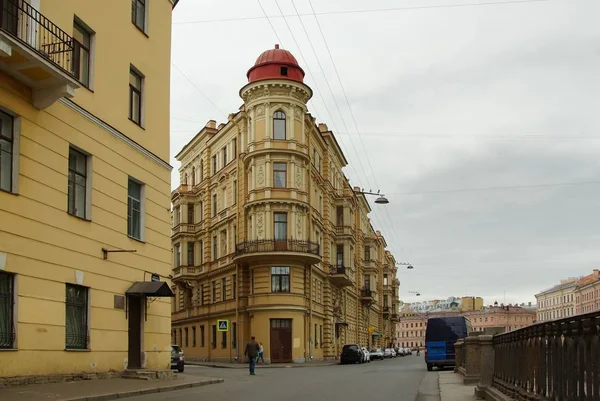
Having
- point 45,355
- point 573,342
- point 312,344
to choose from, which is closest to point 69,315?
point 45,355

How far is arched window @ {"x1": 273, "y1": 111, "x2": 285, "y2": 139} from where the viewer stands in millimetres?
48438

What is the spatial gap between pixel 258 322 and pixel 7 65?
34030 millimetres

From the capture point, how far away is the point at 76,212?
60.8 feet

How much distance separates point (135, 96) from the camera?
22.6m

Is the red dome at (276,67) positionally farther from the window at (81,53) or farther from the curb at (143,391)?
the curb at (143,391)

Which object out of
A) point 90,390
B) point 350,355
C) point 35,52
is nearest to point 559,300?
point 350,355

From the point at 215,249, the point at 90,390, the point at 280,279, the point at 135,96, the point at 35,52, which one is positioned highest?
the point at 135,96

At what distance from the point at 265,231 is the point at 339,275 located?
13.9 m

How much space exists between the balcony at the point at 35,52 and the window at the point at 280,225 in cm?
3135

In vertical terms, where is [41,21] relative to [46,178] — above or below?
above

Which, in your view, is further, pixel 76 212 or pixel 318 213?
pixel 318 213

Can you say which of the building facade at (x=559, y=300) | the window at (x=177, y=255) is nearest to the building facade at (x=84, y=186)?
the window at (x=177, y=255)

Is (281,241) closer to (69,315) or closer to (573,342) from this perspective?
(69,315)

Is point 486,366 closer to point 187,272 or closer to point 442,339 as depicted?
point 442,339
